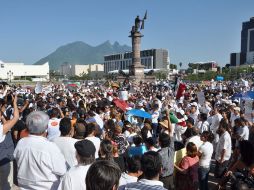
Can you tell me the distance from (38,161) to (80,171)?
56cm

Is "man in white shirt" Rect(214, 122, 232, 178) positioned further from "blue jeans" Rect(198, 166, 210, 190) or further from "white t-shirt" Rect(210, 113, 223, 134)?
"white t-shirt" Rect(210, 113, 223, 134)

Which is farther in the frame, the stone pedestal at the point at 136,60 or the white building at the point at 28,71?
the white building at the point at 28,71

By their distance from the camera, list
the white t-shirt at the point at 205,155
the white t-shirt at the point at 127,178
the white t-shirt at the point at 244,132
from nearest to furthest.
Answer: the white t-shirt at the point at 127,178
the white t-shirt at the point at 205,155
the white t-shirt at the point at 244,132

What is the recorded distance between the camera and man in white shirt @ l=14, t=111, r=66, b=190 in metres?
3.55

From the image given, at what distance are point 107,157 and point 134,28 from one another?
1603 inches

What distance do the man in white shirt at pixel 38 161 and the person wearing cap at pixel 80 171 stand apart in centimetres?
28

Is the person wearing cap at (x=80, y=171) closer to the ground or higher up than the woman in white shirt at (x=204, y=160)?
higher up

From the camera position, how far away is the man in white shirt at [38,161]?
3.55 metres

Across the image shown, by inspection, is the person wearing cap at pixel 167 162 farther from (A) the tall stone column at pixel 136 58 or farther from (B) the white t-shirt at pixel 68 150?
(A) the tall stone column at pixel 136 58

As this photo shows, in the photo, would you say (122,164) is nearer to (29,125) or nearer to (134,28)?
(29,125)

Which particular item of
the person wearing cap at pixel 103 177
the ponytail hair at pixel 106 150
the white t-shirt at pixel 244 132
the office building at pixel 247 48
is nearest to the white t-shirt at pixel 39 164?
the person wearing cap at pixel 103 177

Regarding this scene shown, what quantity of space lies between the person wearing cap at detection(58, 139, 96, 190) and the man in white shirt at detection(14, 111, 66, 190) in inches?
11.2

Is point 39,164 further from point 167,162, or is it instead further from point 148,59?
point 148,59

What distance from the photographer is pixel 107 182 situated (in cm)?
246
